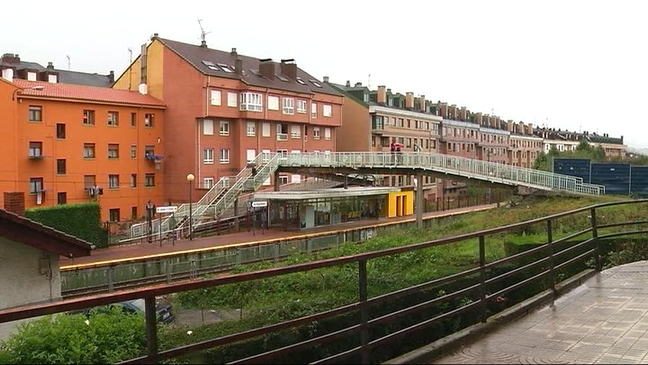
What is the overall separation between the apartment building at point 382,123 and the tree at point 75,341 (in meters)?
57.7

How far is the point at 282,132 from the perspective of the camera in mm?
57344

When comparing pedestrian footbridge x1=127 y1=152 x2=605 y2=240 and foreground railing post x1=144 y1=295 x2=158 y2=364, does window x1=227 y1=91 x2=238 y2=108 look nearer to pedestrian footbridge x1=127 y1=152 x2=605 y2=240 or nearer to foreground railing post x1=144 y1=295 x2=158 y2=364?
pedestrian footbridge x1=127 y1=152 x2=605 y2=240

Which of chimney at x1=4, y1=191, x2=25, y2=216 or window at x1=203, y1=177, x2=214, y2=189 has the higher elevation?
chimney at x1=4, y1=191, x2=25, y2=216

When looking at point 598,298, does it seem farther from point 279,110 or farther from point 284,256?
point 279,110

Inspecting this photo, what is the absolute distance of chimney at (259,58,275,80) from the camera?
57531 mm

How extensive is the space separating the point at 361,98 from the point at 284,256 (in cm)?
4373

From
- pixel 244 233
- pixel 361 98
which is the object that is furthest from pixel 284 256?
Result: pixel 361 98

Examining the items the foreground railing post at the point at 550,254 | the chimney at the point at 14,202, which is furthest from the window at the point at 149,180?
the foreground railing post at the point at 550,254

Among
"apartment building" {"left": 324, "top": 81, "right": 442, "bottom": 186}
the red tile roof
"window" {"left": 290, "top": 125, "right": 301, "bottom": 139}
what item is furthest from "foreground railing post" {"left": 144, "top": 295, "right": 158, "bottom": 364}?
"apartment building" {"left": 324, "top": 81, "right": 442, "bottom": 186}

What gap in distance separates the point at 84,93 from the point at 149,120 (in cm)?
585

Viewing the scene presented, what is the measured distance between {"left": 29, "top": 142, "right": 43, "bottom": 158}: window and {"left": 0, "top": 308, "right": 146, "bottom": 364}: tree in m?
33.7

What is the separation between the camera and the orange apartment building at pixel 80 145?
40.6 m

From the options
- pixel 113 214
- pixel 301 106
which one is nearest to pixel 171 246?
pixel 113 214

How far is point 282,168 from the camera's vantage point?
5025 cm
